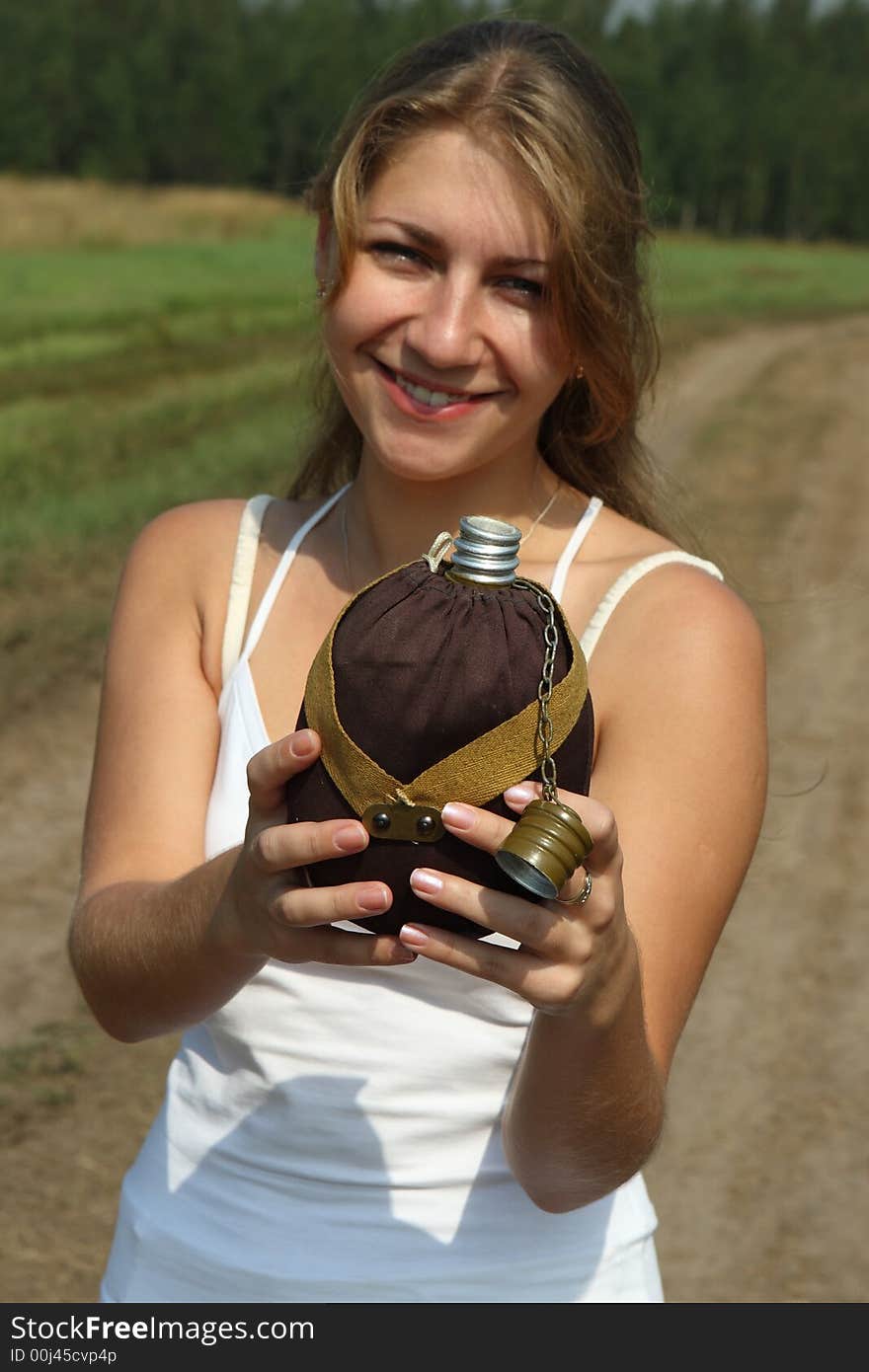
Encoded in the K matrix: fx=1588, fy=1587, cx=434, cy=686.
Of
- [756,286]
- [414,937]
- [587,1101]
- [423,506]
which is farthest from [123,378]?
[756,286]

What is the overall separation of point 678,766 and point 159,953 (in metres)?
0.76

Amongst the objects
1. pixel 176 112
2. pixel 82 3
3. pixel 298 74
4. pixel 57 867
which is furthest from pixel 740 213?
pixel 57 867

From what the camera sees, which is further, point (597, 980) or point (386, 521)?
point (386, 521)

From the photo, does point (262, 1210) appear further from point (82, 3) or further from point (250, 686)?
point (82, 3)

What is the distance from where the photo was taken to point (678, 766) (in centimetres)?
223

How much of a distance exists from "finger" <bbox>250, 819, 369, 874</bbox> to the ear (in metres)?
1.17

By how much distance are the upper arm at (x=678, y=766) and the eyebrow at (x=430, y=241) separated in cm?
52

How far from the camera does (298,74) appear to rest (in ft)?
277

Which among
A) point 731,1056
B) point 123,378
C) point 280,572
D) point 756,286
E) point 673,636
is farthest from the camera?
point 756,286

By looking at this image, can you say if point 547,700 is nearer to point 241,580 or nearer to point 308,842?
point 308,842

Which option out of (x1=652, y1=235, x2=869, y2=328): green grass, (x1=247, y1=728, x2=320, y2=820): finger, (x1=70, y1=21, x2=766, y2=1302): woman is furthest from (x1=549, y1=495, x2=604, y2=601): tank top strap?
(x1=652, y1=235, x2=869, y2=328): green grass

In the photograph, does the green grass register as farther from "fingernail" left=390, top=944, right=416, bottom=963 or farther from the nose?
"fingernail" left=390, top=944, right=416, bottom=963

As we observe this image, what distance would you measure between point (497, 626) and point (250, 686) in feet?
2.60

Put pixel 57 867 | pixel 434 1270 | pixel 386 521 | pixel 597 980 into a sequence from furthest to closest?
pixel 57 867
pixel 386 521
pixel 434 1270
pixel 597 980
